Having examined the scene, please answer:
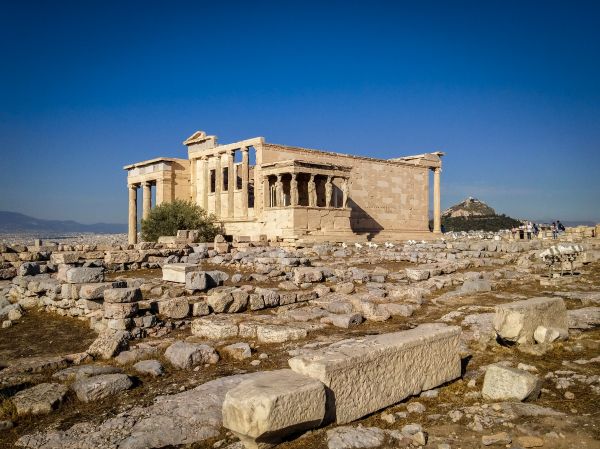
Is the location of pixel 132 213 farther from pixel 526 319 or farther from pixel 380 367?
pixel 380 367

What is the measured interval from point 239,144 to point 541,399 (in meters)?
28.8

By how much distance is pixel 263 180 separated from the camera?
2991 centimetres

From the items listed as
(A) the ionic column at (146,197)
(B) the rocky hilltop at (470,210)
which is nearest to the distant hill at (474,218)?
(B) the rocky hilltop at (470,210)

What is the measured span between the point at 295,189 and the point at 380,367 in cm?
2372

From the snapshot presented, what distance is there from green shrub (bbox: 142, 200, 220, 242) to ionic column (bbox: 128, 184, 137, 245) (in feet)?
24.2

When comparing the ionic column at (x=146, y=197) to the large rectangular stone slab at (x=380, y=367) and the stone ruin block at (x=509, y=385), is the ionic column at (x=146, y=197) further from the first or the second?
the stone ruin block at (x=509, y=385)

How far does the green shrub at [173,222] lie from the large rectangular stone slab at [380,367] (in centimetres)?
2349

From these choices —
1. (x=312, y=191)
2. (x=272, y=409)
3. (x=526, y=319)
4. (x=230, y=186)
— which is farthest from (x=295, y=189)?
(x=272, y=409)

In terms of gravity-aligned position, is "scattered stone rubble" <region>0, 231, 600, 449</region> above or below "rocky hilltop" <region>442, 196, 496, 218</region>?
below

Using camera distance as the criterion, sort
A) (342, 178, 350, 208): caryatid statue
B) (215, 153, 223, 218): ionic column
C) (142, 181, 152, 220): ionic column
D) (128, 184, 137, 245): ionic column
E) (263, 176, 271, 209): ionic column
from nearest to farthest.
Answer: (342, 178, 350, 208): caryatid statue → (263, 176, 271, 209): ionic column → (215, 153, 223, 218): ionic column → (142, 181, 152, 220): ionic column → (128, 184, 137, 245): ionic column

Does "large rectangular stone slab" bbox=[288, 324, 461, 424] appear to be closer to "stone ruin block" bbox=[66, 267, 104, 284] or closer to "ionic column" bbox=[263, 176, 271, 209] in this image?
"stone ruin block" bbox=[66, 267, 104, 284]

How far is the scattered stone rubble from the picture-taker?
3953 millimetres

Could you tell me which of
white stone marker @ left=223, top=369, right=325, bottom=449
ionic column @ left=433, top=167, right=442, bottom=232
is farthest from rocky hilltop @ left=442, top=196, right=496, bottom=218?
white stone marker @ left=223, top=369, right=325, bottom=449

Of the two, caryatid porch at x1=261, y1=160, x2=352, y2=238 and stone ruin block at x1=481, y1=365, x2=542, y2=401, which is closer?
stone ruin block at x1=481, y1=365, x2=542, y2=401
